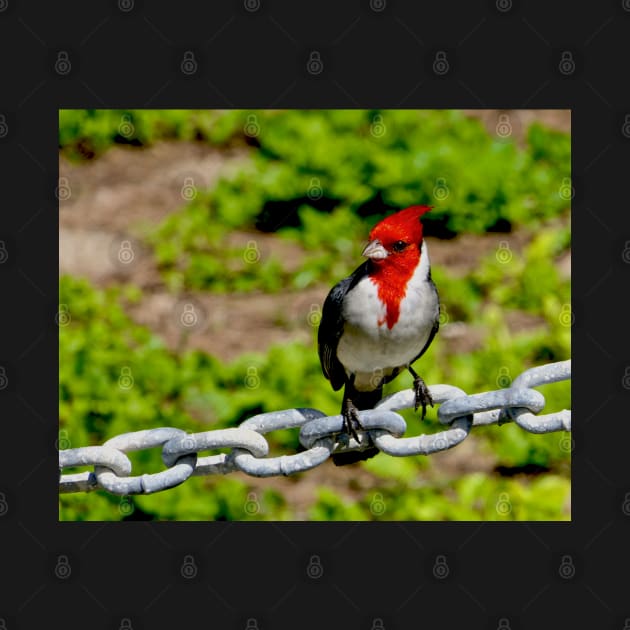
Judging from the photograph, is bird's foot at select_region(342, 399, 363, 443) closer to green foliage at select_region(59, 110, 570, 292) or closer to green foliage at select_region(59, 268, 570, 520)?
green foliage at select_region(59, 268, 570, 520)

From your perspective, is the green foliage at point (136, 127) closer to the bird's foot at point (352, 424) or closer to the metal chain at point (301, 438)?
the bird's foot at point (352, 424)

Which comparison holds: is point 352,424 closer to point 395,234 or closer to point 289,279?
point 395,234

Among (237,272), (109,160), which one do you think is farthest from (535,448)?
(109,160)

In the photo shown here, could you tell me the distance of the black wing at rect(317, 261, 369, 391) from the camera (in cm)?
374

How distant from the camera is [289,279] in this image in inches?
215

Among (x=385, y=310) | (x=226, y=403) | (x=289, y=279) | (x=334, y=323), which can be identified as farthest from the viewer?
(x=289, y=279)

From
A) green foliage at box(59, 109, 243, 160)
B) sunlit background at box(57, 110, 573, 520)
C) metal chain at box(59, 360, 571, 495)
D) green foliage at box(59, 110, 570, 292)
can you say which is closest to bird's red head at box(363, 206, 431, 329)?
metal chain at box(59, 360, 571, 495)

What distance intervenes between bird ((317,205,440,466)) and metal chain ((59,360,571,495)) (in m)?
A: 0.48

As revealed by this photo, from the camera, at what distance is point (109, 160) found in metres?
6.02

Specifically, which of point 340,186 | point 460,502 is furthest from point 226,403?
point 340,186

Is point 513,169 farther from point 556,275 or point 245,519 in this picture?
point 245,519

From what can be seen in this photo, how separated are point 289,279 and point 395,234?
2.06 m

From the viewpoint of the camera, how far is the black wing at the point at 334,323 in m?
3.74

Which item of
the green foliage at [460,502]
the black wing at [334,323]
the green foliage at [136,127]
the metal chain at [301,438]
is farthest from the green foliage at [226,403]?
the metal chain at [301,438]
